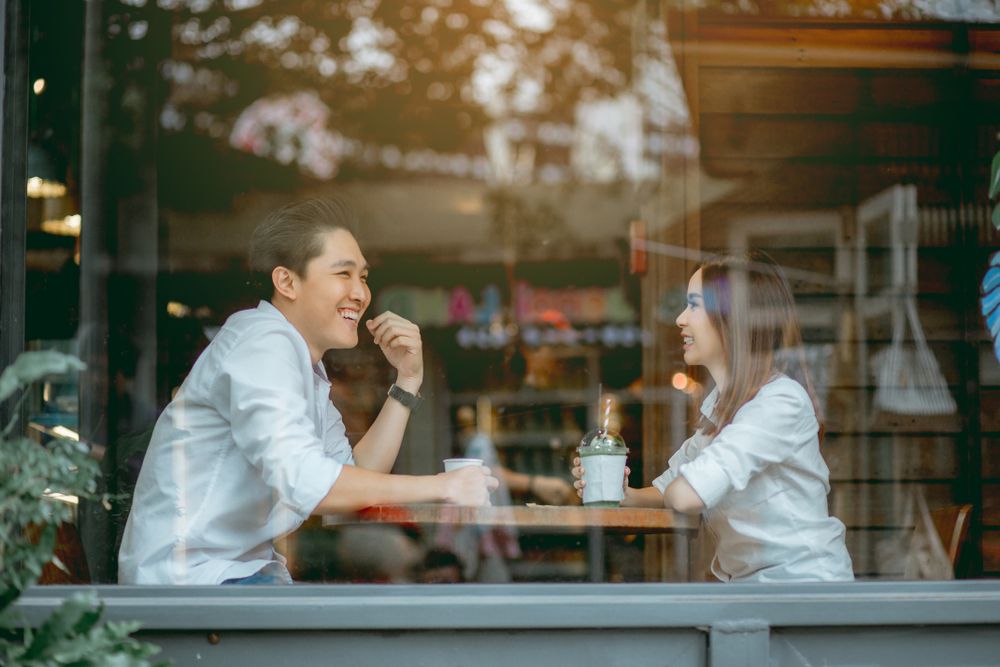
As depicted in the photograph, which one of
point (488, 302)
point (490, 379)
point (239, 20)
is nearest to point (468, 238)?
point (488, 302)

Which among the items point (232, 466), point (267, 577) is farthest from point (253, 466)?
point (267, 577)

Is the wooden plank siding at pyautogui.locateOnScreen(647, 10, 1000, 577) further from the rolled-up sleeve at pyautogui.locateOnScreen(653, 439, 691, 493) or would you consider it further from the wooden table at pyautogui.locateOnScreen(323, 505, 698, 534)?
the wooden table at pyautogui.locateOnScreen(323, 505, 698, 534)

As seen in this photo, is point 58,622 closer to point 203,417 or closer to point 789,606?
point 203,417

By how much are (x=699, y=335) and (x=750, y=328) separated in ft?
0.42

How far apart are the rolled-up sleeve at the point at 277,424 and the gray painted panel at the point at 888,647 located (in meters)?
0.90

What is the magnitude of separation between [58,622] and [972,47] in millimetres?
4404

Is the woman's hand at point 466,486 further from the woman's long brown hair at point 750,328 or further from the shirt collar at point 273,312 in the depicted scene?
the woman's long brown hair at point 750,328

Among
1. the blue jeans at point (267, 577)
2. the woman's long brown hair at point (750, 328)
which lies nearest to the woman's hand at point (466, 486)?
the blue jeans at point (267, 577)

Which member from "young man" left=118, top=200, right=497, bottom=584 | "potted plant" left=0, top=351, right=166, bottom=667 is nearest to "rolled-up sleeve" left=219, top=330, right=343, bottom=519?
"young man" left=118, top=200, right=497, bottom=584

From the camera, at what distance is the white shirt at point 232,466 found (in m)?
2.26

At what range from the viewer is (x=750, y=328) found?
2766 mm

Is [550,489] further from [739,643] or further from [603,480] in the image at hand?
[739,643]

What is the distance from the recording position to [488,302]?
632 centimetres

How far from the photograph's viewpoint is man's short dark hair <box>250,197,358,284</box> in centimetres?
268
